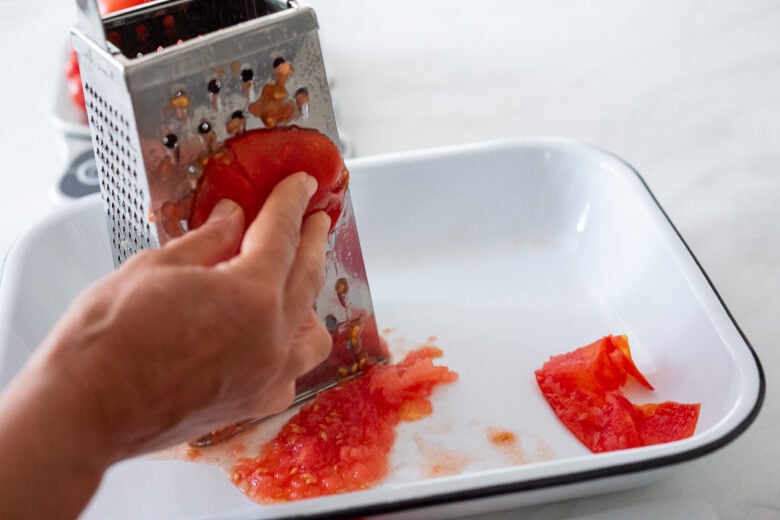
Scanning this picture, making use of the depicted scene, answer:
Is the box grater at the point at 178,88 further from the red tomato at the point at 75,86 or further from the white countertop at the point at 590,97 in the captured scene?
the red tomato at the point at 75,86

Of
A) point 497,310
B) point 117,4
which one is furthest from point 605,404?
point 117,4

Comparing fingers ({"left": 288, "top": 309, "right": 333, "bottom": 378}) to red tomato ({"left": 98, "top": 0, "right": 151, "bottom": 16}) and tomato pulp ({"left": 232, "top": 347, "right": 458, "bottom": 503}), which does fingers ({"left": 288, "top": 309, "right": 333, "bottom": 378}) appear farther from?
red tomato ({"left": 98, "top": 0, "right": 151, "bottom": 16})

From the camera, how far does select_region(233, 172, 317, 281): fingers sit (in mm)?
600

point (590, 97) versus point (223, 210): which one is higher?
point (223, 210)

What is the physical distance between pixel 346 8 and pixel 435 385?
1255mm

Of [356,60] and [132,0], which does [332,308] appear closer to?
[132,0]

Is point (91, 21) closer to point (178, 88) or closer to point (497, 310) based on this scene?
point (178, 88)

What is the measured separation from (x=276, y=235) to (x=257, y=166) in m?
0.15

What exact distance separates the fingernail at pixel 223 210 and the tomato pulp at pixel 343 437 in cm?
26

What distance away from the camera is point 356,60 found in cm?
172

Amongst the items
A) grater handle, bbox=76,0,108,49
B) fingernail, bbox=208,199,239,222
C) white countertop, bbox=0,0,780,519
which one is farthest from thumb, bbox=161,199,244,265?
white countertop, bbox=0,0,780,519

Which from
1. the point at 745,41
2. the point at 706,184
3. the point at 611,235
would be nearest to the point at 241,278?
the point at 611,235

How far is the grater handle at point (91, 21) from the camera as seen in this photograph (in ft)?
2.42

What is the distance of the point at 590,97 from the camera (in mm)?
1519
